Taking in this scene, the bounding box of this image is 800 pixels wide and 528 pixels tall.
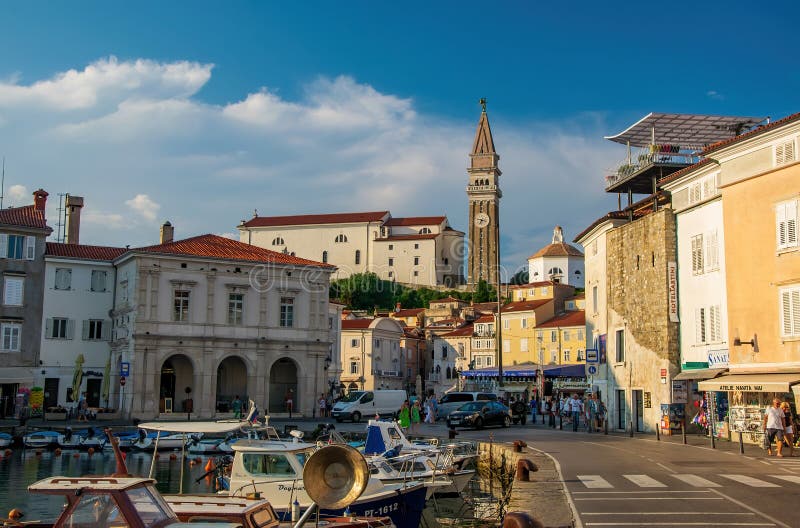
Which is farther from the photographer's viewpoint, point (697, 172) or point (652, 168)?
point (652, 168)

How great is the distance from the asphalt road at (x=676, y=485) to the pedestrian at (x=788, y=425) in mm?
987

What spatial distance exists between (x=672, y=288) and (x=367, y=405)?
2347 centimetres

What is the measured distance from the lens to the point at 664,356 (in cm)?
3647

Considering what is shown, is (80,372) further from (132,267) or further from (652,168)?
(652,168)

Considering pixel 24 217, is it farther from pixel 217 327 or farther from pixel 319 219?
pixel 319 219

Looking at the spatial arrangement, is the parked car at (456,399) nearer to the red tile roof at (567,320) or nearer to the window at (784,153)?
the window at (784,153)

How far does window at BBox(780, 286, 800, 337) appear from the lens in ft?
90.5

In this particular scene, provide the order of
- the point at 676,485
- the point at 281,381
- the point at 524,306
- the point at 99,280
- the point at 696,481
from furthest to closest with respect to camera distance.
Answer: the point at 524,306 → the point at 281,381 → the point at 99,280 → the point at 696,481 → the point at 676,485

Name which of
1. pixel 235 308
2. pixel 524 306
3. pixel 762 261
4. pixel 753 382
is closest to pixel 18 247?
pixel 235 308

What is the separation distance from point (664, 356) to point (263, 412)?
2967 cm

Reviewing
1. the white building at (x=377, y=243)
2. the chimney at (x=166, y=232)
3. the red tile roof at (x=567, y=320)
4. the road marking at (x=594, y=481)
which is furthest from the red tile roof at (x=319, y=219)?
the road marking at (x=594, y=481)

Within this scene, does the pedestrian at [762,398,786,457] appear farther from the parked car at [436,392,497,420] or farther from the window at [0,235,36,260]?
the window at [0,235,36,260]

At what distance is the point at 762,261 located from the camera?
2955 centimetres

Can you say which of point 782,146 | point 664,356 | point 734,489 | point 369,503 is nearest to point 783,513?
point 734,489
